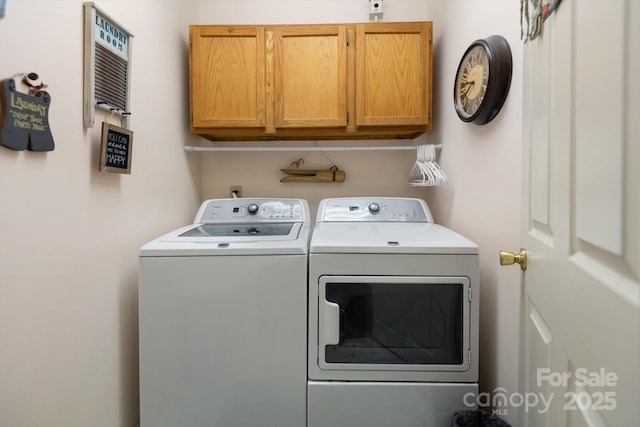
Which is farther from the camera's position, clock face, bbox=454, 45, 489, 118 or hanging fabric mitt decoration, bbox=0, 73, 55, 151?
clock face, bbox=454, 45, 489, 118

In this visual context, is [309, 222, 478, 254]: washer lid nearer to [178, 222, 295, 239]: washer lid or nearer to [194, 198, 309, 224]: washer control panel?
[178, 222, 295, 239]: washer lid

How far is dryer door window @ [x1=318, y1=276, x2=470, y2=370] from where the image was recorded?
1372 millimetres

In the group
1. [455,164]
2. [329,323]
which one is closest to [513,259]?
[329,323]

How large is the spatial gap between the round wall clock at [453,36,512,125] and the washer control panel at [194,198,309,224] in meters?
1.07

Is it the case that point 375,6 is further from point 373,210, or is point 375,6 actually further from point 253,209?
point 253,209

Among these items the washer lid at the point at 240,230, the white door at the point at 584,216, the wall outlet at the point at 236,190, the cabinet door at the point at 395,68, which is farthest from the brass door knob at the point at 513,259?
the wall outlet at the point at 236,190

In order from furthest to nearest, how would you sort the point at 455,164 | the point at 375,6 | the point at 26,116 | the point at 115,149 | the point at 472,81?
the point at 375,6, the point at 455,164, the point at 472,81, the point at 115,149, the point at 26,116

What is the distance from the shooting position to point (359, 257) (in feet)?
4.48

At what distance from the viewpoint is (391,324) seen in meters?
1.40

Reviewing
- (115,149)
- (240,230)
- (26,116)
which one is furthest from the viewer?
(240,230)

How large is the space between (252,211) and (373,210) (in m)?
0.75

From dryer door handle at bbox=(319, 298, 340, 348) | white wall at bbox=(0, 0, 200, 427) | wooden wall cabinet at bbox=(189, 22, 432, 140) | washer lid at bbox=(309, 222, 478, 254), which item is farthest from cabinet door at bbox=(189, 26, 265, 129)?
dryer door handle at bbox=(319, 298, 340, 348)

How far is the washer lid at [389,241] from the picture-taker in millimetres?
1356

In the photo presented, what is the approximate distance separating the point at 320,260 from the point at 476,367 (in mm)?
789
